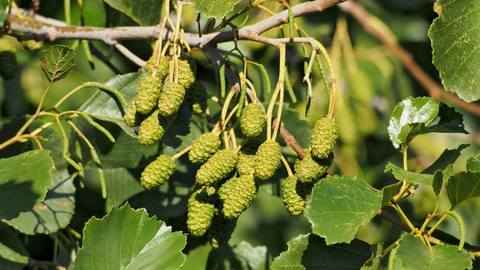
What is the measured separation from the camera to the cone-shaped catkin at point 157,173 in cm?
93

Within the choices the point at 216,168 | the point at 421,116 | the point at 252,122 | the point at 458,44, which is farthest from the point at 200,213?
the point at 458,44

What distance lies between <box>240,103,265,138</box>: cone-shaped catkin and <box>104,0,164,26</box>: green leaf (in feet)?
2.18

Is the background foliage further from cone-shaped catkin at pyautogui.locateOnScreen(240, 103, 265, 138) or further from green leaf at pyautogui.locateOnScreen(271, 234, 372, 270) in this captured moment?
cone-shaped catkin at pyautogui.locateOnScreen(240, 103, 265, 138)

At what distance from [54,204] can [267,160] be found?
2.42 ft

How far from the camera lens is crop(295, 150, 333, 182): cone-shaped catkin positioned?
0.86 meters

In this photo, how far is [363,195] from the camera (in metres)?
0.86

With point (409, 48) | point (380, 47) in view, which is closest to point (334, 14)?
point (380, 47)

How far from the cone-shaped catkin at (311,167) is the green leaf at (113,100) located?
0.53 m

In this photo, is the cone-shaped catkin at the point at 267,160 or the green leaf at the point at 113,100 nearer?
the cone-shaped catkin at the point at 267,160

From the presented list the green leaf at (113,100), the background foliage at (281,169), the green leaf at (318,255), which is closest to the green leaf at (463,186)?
the background foliage at (281,169)

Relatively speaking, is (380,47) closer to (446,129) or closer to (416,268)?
(446,129)

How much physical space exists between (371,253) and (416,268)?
0.21 m

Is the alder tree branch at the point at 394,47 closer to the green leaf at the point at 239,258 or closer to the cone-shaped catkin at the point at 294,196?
the green leaf at the point at 239,258

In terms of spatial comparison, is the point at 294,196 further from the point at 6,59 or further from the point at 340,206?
the point at 6,59
